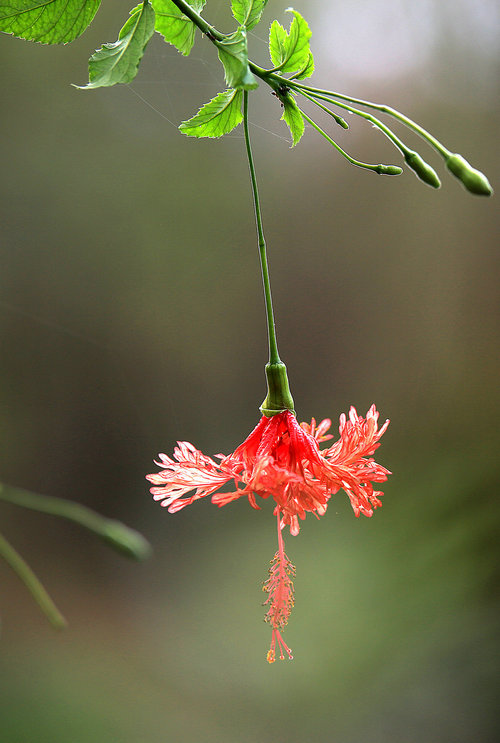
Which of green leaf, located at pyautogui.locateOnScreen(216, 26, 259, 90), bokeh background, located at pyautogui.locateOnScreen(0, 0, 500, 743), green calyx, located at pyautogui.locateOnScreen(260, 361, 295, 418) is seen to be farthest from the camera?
bokeh background, located at pyautogui.locateOnScreen(0, 0, 500, 743)

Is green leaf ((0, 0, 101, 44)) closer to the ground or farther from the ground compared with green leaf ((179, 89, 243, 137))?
farther from the ground

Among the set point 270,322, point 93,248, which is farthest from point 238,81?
point 93,248

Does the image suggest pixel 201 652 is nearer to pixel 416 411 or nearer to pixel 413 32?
pixel 416 411

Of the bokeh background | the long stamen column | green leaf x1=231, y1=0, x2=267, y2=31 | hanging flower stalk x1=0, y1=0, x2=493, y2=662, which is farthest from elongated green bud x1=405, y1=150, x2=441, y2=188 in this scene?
the bokeh background

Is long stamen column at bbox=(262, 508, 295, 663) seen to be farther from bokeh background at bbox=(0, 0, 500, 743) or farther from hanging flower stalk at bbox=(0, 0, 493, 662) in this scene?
bokeh background at bbox=(0, 0, 500, 743)

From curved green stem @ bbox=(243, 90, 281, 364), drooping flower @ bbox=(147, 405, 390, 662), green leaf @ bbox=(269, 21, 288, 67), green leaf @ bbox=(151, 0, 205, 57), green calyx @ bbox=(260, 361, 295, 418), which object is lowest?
drooping flower @ bbox=(147, 405, 390, 662)

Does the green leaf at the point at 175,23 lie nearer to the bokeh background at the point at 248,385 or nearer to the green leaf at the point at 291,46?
the green leaf at the point at 291,46
